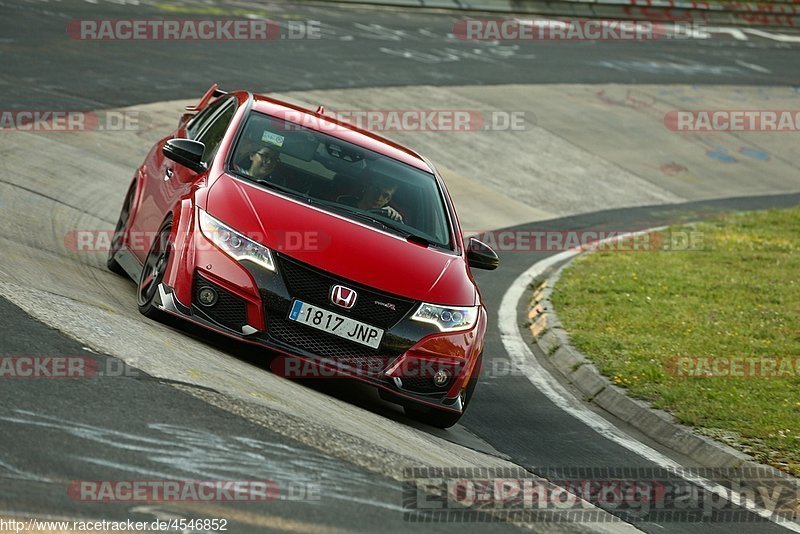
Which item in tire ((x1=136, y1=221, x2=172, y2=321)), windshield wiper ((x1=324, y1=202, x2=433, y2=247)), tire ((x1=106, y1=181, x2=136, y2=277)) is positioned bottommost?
tire ((x1=106, y1=181, x2=136, y2=277))

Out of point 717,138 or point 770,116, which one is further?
point 770,116

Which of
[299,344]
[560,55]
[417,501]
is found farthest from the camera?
[560,55]

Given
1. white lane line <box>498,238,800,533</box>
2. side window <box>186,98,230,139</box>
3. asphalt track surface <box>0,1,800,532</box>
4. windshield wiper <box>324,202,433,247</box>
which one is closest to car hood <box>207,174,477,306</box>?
windshield wiper <box>324,202,433,247</box>

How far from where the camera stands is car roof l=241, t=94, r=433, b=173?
933 centimetres

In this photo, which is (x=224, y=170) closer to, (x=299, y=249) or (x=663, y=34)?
(x=299, y=249)

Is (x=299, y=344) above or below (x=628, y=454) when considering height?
above

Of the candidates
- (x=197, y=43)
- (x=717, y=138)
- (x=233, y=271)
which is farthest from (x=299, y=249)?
(x=717, y=138)

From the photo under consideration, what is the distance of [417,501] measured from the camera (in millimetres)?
5734

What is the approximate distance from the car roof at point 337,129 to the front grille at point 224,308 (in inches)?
82.3

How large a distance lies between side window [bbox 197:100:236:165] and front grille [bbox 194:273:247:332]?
4.79 ft

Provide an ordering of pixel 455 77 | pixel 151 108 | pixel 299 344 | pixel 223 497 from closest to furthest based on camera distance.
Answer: pixel 223 497 → pixel 299 344 → pixel 151 108 → pixel 455 77

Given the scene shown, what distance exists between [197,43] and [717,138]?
36.5 feet

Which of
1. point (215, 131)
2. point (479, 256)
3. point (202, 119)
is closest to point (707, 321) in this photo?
point (479, 256)

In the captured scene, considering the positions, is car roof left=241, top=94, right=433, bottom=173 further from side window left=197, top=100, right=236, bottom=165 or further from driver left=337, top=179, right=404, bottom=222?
driver left=337, top=179, right=404, bottom=222
